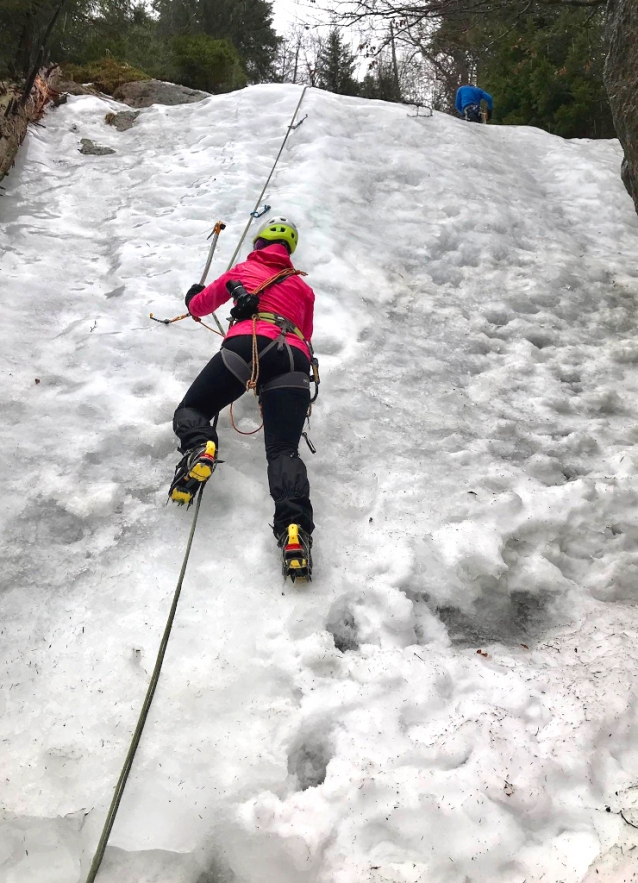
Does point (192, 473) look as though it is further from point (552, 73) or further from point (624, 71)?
point (552, 73)

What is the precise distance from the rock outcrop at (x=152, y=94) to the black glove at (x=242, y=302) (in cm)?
764

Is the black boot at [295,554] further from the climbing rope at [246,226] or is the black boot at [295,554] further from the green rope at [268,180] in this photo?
the green rope at [268,180]

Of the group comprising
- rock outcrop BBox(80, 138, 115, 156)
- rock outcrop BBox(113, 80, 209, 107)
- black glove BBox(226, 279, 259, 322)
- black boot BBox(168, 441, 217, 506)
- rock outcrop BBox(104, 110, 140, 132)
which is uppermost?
rock outcrop BBox(113, 80, 209, 107)

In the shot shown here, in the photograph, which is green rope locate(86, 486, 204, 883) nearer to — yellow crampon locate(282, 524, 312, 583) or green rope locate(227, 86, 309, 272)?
yellow crampon locate(282, 524, 312, 583)

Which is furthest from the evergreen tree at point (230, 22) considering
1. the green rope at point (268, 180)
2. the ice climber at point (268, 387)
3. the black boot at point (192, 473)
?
the black boot at point (192, 473)

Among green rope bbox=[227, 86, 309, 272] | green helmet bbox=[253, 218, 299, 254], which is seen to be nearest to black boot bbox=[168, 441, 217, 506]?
green helmet bbox=[253, 218, 299, 254]

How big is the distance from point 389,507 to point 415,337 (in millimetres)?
2169

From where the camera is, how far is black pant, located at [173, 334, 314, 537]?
332 centimetres

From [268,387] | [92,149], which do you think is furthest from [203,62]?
[268,387]

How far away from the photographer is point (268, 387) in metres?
3.60

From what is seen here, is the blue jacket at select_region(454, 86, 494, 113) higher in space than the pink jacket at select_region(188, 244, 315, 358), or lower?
higher

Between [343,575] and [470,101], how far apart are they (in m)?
10.4

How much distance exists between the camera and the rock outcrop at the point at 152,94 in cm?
981

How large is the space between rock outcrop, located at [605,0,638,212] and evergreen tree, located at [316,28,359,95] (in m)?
11.1
